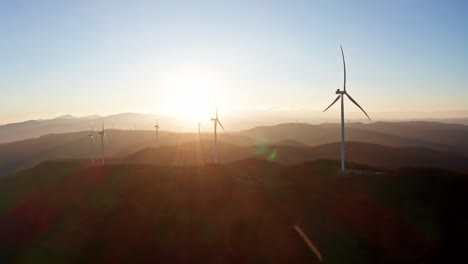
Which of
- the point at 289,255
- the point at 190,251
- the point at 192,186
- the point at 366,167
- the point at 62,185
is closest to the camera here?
the point at 289,255

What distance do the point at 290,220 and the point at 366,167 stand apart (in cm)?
3278

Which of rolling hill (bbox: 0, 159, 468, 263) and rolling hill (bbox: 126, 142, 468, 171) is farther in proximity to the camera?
rolling hill (bbox: 126, 142, 468, 171)

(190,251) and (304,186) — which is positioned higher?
(304,186)

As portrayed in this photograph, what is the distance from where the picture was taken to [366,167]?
69.8m

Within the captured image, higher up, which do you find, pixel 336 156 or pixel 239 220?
pixel 239 220

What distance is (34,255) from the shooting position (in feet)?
143

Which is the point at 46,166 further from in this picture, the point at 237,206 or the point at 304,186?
the point at 304,186

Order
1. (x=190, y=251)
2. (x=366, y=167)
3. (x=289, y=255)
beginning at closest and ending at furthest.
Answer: (x=289, y=255)
(x=190, y=251)
(x=366, y=167)

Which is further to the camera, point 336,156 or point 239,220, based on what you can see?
point 336,156

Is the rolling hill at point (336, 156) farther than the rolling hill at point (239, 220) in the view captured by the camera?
Yes

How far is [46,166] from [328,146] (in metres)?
99.9

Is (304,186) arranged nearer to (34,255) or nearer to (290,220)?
(290,220)

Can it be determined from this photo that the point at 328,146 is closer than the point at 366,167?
No

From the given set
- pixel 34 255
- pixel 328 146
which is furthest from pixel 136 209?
pixel 328 146
